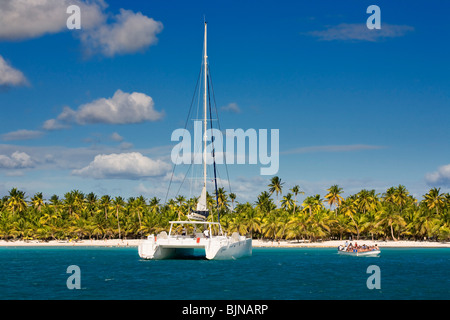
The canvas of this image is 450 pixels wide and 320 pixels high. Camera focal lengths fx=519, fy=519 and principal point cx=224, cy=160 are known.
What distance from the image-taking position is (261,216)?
105m

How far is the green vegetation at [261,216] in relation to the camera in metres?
94.1

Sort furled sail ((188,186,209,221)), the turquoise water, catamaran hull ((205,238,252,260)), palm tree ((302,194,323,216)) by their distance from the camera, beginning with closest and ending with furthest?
the turquoise water
catamaran hull ((205,238,252,260))
furled sail ((188,186,209,221))
palm tree ((302,194,323,216))

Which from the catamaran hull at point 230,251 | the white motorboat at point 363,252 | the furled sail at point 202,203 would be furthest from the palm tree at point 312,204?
the furled sail at point 202,203

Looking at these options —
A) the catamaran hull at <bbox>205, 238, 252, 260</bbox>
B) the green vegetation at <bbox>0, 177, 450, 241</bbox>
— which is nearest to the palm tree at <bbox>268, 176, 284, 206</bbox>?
the green vegetation at <bbox>0, 177, 450, 241</bbox>

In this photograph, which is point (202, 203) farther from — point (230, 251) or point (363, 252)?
point (363, 252)

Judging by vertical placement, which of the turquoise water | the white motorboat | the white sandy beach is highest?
the turquoise water

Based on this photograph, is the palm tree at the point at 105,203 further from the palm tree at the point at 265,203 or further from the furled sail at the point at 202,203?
the furled sail at the point at 202,203

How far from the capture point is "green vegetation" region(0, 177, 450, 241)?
94125 mm

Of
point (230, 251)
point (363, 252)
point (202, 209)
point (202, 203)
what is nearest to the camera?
point (230, 251)

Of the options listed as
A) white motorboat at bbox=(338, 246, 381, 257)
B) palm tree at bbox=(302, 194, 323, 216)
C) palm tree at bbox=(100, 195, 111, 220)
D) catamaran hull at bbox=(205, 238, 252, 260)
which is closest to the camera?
catamaran hull at bbox=(205, 238, 252, 260)

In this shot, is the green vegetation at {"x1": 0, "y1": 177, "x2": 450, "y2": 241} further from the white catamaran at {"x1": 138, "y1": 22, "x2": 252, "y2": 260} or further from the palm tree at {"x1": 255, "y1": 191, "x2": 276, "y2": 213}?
the white catamaran at {"x1": 138, "y1": 22, "x2": 252, "y2": 260}

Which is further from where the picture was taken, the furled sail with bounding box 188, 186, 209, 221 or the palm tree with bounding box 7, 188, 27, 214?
the palm tree with bounding box 7, 188, 27, 214

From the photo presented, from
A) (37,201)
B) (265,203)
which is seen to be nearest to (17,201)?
(37,201)
